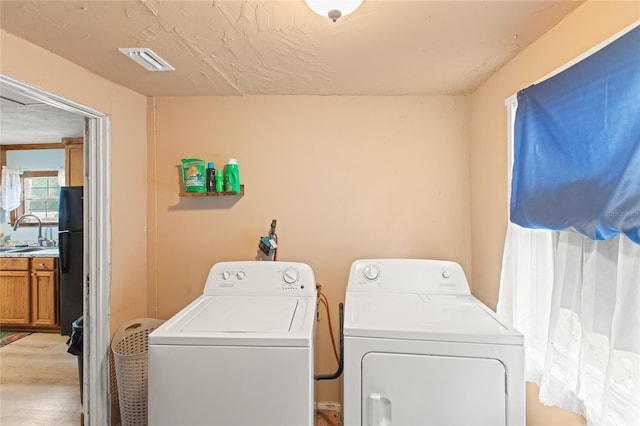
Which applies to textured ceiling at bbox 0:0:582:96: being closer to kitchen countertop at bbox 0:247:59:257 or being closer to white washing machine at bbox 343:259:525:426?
white washing machine at bbox 343:259:525:426

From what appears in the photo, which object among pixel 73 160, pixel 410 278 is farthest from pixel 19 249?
pixel 410 278

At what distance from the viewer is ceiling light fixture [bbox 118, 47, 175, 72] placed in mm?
1460

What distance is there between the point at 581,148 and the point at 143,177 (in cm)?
234

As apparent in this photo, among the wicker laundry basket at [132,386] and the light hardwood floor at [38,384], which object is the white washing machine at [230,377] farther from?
the light hardwood floor at [38,384]

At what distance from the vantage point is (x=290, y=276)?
6.07ft

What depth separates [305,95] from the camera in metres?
2.08

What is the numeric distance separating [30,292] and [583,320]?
4.90 m

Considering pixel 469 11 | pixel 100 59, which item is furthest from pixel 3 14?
pixel 469 11

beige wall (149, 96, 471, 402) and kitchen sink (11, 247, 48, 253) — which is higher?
beige wall (149, 96, 471, 402)

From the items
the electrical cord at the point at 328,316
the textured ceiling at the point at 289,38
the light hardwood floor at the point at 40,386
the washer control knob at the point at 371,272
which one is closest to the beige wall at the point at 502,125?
the textured ceiling at the point at 289,38

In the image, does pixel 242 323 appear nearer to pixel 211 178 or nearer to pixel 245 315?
pixel 245 315

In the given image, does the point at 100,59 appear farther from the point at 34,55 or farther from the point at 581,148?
the point at 581,148

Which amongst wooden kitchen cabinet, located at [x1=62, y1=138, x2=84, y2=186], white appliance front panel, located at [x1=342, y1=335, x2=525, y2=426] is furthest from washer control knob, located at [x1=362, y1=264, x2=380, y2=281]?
wooden kitchen cabinet, located at [x1=62, y1=138, x2=84, y2=186]

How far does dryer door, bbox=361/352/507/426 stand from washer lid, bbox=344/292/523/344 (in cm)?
9
